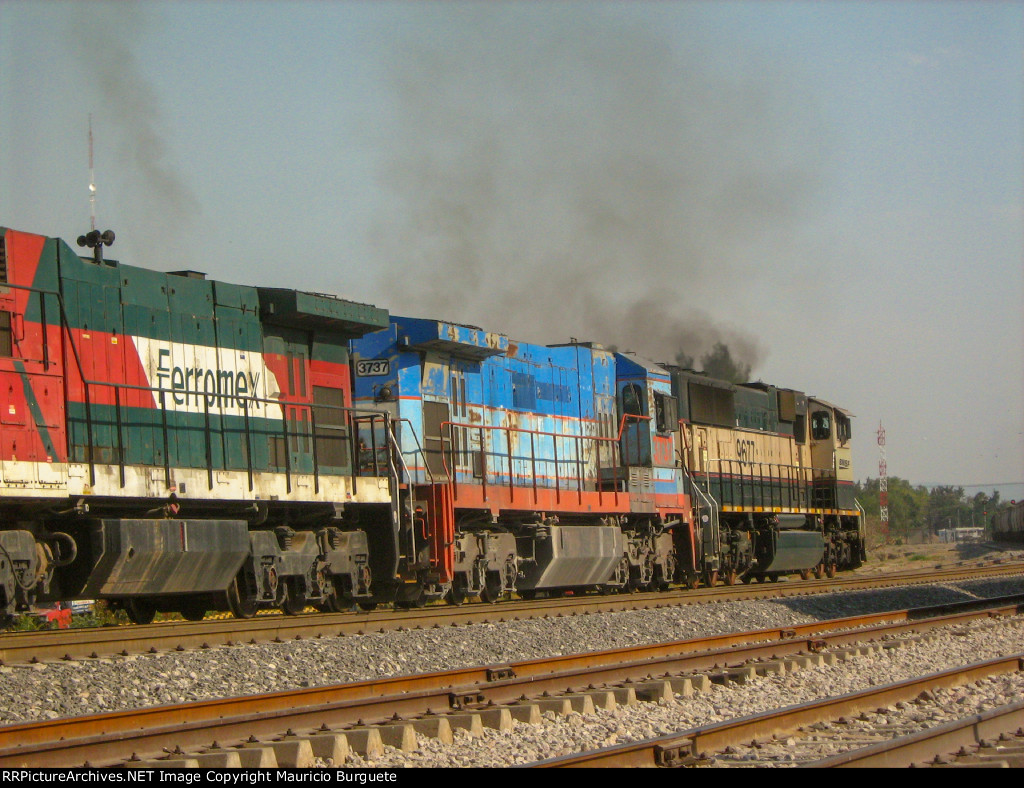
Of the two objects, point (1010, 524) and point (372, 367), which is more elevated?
point (372, 367)

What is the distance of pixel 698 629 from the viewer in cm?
1269

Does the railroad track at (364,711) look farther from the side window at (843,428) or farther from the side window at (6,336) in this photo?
the side window at (843,428)

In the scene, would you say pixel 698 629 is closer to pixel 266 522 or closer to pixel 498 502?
pixel 498 502

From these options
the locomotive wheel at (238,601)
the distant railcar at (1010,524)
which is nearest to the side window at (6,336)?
the locomotive wheel at (238,601)

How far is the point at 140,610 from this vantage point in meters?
12.1

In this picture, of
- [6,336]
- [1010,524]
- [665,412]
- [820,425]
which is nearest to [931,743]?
[6,336]

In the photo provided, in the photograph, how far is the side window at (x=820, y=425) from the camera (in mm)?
25641

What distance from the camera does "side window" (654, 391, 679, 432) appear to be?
60.8 feet

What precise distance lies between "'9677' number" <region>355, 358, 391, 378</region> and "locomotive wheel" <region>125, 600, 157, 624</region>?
3.70 metres

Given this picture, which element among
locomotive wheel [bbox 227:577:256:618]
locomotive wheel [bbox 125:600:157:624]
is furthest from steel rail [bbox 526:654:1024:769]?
locomotive wheel [bbox 125:600:157:624]

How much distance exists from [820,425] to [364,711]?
20.4 m

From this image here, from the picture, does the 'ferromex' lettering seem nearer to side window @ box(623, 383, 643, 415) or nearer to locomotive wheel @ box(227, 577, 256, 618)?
locomotive wheel @ box(227, 577, 256, 618)

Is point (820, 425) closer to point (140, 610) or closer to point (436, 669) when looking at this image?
point (140, 610)

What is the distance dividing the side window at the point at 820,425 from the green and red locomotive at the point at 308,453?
19.4 feet
